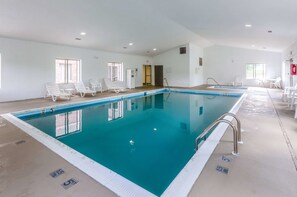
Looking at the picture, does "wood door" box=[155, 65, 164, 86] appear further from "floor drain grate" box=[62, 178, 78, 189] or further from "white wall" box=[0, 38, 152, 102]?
"floor drain grate" box=[62, 178, 78, 189]

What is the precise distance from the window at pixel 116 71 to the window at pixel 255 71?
912cm

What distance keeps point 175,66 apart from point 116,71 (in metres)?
4.12

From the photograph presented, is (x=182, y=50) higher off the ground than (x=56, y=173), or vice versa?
(x=182, y=50)

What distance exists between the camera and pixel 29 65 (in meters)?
7.18

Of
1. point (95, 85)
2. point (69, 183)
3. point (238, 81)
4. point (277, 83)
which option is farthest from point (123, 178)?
point (238, 81)

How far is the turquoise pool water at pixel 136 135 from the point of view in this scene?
8.91 feet

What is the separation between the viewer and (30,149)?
104 inches

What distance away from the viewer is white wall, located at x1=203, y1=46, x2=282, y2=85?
12.3 metres

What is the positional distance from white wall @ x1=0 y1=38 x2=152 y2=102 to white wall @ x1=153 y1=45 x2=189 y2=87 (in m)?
5.71

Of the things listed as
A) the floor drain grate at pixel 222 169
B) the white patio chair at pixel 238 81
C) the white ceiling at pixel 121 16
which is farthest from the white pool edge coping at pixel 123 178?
the white patio chair at pixel 238 81

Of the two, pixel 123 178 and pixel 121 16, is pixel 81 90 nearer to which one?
pixel 121 16

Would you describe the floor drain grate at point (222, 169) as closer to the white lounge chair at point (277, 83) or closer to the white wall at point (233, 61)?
the white lounge chair at point (277, 83)

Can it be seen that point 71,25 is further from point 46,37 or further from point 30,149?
point 30,149

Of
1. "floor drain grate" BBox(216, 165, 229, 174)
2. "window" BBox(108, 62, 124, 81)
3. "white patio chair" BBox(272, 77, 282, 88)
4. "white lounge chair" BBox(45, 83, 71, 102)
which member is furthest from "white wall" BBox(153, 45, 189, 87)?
"floor drain grate" BBox(216, 165, 229, 174)
